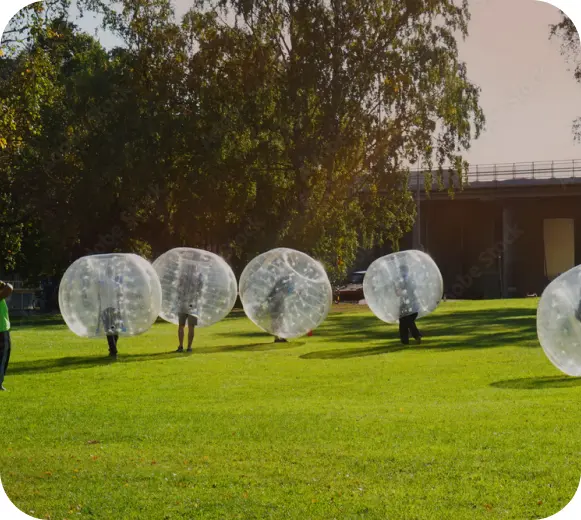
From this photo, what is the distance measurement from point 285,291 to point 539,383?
5.89 metres

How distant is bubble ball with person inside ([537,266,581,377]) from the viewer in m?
10.8

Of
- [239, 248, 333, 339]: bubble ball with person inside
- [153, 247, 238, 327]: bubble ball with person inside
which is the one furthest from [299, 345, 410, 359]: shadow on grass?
[153, 247, 238, 327]: bubble ball with person inside

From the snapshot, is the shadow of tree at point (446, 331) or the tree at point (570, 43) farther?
the shadow of tree at point (446, 331)

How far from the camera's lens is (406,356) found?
1673cm

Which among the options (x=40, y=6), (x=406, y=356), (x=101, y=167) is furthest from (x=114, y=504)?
(x=101, y=167)

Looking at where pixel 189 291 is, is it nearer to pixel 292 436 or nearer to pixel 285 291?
pixel 285 291

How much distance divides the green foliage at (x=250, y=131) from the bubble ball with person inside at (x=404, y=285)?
11083 millimetres

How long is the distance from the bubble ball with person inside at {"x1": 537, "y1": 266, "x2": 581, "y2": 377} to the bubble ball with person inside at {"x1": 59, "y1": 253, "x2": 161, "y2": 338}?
6.54 meters

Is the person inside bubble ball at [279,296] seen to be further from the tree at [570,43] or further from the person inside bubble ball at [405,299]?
the tree at [570,43]

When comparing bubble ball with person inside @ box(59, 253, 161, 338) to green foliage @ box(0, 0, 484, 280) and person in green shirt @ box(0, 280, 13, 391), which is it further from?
green foliage @ box(0, 0, 484, 280)

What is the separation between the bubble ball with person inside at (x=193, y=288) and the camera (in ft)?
56.5

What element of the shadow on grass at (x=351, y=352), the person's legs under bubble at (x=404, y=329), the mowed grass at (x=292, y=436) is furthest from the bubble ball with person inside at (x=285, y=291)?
the person's legs under bubble at (x=404, y=329)

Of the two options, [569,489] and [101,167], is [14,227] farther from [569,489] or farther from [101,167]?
[569,489]

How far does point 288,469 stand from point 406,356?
884cm
